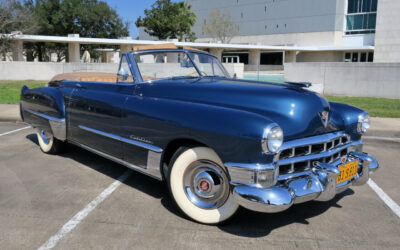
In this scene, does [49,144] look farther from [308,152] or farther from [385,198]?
[385,198]

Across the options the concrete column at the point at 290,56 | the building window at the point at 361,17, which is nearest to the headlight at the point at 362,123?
the concrete column at the point at 290,56

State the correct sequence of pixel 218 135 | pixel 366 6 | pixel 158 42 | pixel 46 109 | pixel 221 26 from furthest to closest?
1. pixel 221 26
2. pixel 366 6
3. pixel 158 42
4. pixel 46 109
5. pixel 218 135

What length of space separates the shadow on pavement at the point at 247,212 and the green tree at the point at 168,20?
4658cm

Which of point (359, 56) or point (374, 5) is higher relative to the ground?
point (374, 5)

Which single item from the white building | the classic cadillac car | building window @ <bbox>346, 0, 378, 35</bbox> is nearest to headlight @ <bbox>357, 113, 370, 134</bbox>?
the classic cadillac car

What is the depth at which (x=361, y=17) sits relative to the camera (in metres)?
48.5

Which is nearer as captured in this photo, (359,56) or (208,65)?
(208,65)

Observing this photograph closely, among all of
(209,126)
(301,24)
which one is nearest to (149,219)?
(209,126)

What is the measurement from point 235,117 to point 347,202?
1857mm

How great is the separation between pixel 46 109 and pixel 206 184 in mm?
2890

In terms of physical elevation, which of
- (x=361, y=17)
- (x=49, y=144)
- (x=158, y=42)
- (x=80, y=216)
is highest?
(x=361, y=17)

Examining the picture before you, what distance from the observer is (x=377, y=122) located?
28.6 ft

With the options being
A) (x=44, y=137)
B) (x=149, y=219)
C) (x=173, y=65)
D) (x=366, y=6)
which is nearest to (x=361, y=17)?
(x=366, y=6)

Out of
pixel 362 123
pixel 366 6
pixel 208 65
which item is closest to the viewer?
pixel 362 123
